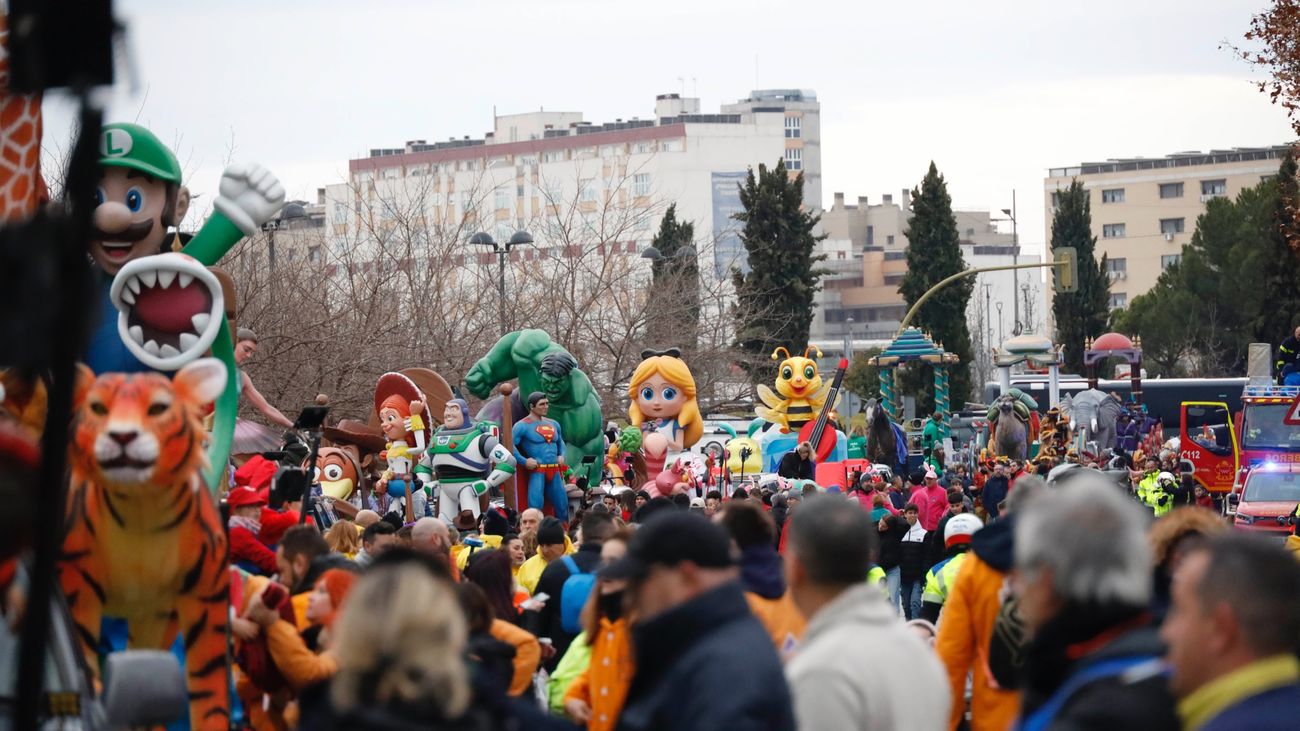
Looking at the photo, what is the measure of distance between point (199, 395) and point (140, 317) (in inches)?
59.9

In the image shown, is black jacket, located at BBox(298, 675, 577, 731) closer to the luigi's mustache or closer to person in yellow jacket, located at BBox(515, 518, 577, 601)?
person in yellow jacket, located at BBox(515, 518, 577, 601)

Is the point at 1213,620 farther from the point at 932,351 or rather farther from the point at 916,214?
the point at 916,214

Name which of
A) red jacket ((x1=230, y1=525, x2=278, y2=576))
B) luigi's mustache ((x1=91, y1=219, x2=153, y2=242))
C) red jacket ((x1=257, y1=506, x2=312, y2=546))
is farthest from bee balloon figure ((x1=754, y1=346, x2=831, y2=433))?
luigi's mustache ((x1=91, y1=219, x2=153, y2=242))

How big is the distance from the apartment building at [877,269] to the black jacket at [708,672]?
127146mm

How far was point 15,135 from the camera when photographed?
973 cm

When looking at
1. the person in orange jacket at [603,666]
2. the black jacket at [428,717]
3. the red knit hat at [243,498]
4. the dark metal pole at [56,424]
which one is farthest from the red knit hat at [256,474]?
the black jacket at [428,717]

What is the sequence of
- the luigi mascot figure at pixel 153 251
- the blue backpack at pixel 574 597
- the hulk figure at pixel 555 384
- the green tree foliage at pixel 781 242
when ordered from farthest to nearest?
the green tree foliage at pixel 781 242, the hulk figure at pixel 555 384, the luigi mascot figure at pixel 153 251, the blue backpack at pixel 574 597

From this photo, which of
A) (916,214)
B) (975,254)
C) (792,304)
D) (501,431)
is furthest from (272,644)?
(975,254)

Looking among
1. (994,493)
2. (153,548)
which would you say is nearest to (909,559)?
(994,493)

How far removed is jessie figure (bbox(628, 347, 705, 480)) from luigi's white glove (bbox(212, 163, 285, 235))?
17.0 meters

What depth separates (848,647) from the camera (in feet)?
16.5

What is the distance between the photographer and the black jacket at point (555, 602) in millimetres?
9625

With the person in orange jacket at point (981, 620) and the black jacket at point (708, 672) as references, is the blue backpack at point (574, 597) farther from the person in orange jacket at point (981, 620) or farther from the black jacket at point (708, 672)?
the black jacket at point (708, 672)

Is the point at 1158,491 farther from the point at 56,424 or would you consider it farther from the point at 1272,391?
the point at 56,424
